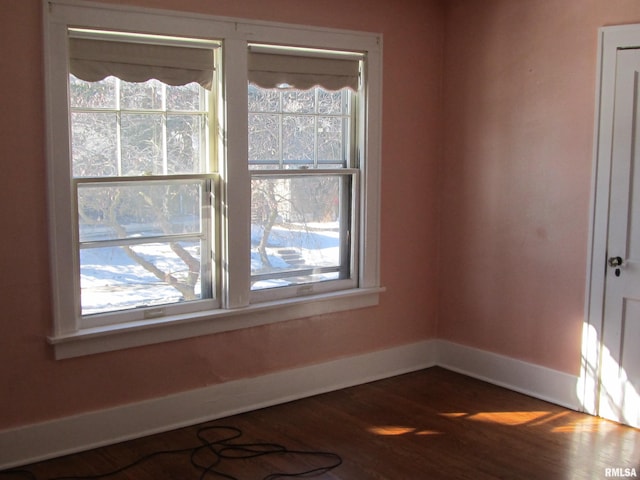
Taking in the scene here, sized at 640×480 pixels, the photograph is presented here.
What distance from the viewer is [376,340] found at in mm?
5250

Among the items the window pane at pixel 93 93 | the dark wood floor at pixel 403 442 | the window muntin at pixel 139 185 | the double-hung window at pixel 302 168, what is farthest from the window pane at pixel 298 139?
the dark wood floor at pixel 403 442

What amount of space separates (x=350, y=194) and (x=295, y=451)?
69.9 inches

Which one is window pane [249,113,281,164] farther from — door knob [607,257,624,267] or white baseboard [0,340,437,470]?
door knob [607,257,624,267]

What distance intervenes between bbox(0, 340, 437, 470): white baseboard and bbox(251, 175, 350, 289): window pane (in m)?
0.61

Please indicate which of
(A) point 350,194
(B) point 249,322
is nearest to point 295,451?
(B) point 249,322

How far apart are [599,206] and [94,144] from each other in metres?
2.86

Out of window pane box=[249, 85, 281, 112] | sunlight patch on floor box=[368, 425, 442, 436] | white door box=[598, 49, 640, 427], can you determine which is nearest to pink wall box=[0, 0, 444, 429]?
window pane box=[249, 85, 281, 112]

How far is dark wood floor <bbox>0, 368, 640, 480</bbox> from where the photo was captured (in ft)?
12.5

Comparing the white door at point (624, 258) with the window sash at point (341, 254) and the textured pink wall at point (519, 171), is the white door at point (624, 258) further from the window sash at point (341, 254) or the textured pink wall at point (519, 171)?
the window sash at point (341, 254)

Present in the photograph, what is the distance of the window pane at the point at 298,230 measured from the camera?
464 centimetres

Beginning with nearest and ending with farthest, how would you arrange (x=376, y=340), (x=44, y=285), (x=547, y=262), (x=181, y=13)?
(x=44, y=285) < (x=181, y=13) < (x=547, y=262) < (x=376, y=340)

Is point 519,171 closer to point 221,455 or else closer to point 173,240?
point 173,240

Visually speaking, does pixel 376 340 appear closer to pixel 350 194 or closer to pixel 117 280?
pixel 350 194

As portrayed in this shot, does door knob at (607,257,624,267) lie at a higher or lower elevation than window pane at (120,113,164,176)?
lower
